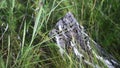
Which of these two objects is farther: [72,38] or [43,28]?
[43,28]

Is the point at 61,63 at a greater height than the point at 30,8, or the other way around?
the point at 30,8

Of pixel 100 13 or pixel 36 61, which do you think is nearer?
pixel 36 61

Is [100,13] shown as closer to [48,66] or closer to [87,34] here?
[87,34]

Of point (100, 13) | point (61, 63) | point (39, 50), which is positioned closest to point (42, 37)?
point (39, 50)
